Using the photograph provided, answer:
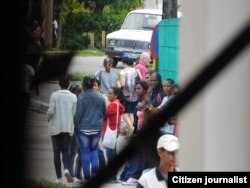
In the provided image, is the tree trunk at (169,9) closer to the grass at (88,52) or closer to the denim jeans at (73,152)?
the grass at (88,52)

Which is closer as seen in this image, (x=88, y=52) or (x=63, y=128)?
(x=88, y=52)

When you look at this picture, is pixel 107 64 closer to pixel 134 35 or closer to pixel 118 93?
pixel 118 93

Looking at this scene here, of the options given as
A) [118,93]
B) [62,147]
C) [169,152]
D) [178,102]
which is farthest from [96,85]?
[178,102]

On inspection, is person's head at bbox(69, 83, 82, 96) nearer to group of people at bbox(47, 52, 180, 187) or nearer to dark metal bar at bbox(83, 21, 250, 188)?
group of people at bbox(47, 52, 180, 187)

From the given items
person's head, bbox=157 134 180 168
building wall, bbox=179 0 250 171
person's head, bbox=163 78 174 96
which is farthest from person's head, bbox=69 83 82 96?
building wall, bbox=179 0 250 171

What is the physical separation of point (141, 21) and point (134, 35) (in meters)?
0.18

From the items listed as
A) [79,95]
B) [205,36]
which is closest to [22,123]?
[205,36]

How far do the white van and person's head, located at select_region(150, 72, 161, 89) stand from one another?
0.66 metres

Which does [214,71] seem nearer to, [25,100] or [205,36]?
[25,100]

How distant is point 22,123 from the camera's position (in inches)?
11.1

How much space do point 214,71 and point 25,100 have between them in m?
0.08

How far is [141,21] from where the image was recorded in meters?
6.01

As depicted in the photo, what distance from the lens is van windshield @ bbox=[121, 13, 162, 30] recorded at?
585cm

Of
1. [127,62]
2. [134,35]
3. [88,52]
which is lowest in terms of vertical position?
[127,62]
